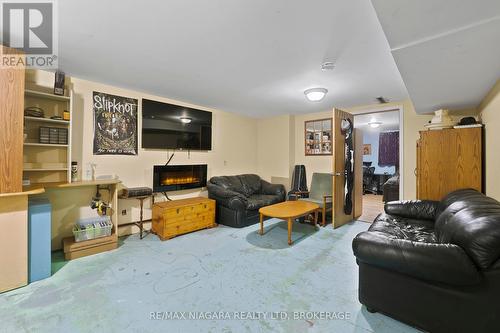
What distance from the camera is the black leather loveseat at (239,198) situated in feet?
13.3

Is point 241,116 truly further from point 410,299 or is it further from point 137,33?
point 410,299

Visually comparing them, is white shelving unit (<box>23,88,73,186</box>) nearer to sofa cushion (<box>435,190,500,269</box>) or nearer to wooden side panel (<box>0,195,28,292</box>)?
wooden side panel (<box>0,195,28,292</box>)

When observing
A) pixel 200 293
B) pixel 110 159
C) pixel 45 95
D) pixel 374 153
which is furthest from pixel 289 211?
pixel 374 153

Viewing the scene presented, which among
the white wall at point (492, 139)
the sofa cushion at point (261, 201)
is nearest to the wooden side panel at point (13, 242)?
the sofa cushion at point (261, 201)

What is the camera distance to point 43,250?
2.36 metres

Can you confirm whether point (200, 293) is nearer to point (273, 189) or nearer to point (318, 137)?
point (273, 189)

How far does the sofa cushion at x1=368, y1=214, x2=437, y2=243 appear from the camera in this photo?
7.33 ft

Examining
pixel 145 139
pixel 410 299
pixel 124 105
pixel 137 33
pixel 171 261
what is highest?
pixel 137 33

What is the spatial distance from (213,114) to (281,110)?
154 centimetres

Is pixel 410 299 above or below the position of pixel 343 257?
above

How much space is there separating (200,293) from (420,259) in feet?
5.96

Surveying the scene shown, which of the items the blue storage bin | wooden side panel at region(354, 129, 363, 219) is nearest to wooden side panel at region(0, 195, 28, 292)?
the blue storage bin

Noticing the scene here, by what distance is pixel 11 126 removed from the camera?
210 centimetres

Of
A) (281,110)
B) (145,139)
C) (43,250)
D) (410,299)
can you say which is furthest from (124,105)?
(410,299)
